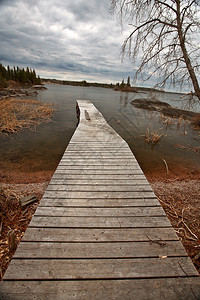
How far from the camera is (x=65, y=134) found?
405 inches

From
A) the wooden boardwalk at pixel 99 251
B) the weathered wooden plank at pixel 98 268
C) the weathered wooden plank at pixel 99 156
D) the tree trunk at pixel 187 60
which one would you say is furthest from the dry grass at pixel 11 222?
the tree trunk at pixel 187 60

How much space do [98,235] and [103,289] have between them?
0.55m

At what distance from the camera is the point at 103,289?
1.26 metres

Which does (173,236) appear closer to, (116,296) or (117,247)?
(117,247)

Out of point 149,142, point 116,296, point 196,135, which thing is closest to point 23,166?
point 116,296

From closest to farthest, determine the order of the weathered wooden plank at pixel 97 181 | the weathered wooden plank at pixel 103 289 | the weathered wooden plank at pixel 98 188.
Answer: the weathered wooden plank at pixel 103 289
the weathered wooden plank at pixel 98 188
the weathered wooden plank at pixel 97 181

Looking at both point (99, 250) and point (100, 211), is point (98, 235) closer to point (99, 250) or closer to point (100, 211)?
point (99, 250)

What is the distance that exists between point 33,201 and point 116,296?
8.30ft

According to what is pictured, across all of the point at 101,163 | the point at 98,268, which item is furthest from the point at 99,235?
the point at 101,163

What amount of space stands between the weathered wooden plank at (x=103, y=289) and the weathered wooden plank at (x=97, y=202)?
103 centimetres

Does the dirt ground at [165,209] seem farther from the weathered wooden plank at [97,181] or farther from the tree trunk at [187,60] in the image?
the tree trunk at [187,60]

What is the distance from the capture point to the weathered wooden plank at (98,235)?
5.61 ft

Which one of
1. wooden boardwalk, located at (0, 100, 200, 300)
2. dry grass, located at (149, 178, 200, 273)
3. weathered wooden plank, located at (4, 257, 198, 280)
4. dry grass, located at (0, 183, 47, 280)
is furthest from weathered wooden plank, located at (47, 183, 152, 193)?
weathered wooden plank, located at (4, 257, 198, 280)

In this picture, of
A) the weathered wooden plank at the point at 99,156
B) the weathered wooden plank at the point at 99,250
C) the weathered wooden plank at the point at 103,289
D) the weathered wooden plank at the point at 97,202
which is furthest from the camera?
the weathered wooden plank at the point at 99,156
